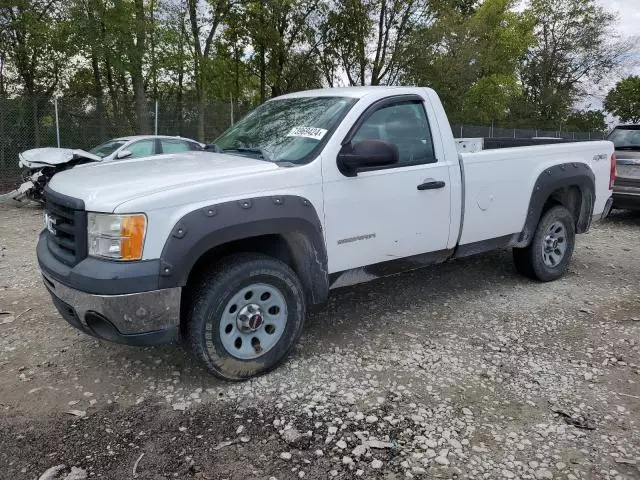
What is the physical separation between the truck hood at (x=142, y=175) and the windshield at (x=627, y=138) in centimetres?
793

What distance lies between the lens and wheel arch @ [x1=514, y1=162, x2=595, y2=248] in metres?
5.05

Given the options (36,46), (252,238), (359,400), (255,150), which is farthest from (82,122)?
(359,400)

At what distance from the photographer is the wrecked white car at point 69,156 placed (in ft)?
30.1

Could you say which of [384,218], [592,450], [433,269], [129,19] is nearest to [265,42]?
[129,19]

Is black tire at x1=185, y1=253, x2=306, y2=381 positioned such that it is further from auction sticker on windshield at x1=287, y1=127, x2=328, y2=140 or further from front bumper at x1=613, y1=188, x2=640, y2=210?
front bumper at x1=613, y1=188, x2=640, y2=210

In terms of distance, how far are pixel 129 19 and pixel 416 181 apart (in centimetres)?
1046

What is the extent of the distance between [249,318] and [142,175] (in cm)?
114

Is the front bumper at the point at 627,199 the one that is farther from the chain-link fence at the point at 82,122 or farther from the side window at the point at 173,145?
the side window at the point at 173,145

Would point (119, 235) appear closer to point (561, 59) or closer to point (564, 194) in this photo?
point (564, 194)

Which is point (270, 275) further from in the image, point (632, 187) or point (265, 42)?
point (265, 42)

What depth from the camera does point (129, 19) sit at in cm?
1189

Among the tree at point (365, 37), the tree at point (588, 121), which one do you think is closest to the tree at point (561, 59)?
the tree at point (588, 121)

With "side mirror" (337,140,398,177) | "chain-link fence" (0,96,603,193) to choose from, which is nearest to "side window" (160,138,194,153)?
"chain-link fence" (0,96,603,193)

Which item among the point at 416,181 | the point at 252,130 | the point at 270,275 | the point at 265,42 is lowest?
the point at 270,275
